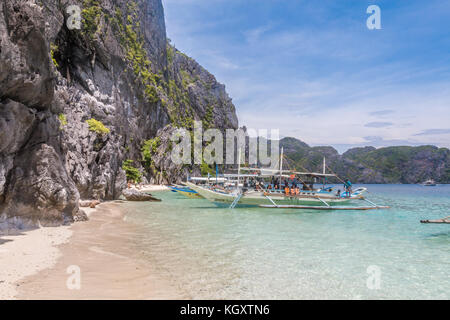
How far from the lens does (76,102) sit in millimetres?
26094

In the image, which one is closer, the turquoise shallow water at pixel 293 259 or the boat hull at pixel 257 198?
the turquoise shallow water at pixel 293 259

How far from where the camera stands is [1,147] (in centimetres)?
A: 975

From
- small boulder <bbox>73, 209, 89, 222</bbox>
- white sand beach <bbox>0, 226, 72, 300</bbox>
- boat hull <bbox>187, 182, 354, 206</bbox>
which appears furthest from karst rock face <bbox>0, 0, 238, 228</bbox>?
boat hull <bbox>187, 182, 354, 206</bbox>

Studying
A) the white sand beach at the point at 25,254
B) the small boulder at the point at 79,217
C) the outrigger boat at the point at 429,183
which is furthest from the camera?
the outrigger boat at the point at 429,183

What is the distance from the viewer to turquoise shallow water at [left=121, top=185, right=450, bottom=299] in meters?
7.06

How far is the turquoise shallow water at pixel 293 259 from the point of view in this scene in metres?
7.06

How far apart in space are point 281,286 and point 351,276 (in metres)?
2.48

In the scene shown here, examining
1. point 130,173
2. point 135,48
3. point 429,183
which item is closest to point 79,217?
point 130,173

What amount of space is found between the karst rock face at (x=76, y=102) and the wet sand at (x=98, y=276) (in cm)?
313

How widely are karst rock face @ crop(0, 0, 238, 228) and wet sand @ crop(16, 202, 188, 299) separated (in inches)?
123

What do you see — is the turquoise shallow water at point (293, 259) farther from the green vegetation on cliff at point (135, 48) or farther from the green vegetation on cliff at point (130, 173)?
the green vegetation on cliff at point (135, 48)

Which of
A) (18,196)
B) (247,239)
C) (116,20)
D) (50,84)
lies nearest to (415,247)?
(247,239)

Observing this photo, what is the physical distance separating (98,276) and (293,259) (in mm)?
6290

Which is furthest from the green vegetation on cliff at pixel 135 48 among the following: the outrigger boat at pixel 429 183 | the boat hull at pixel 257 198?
the outrigger boat at pixel 429 183
